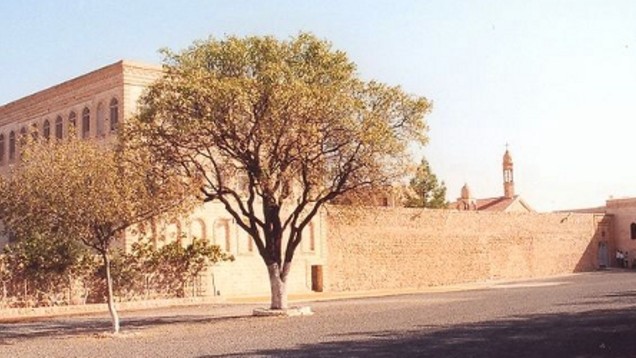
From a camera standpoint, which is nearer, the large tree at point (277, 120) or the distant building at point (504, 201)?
the large tree at point (277, 120)

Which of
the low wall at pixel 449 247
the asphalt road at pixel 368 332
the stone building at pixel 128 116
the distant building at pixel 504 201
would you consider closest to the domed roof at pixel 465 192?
the distant building at pixel 504 201

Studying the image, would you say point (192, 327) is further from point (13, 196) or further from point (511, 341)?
point (511, 341)

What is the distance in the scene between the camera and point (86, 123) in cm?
3875

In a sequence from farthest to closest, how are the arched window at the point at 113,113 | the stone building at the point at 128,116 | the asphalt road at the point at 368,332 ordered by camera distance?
the arched window at the point at 113,113, the stone building at the point at 128,116, the asphalt road at the point at 368,332

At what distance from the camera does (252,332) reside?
750 inches

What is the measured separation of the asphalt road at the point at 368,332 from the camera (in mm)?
14180

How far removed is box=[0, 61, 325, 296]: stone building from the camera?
116 feet

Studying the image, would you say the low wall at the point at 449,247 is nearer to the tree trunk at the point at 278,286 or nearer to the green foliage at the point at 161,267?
the tree trunk at the point at 278,286

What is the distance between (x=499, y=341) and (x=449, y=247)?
32.6 metres

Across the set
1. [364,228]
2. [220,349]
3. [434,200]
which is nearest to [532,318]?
[220,349]

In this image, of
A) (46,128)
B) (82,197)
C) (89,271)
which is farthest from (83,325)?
(46,128)

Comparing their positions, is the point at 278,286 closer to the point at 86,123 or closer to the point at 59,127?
the point at 86,123

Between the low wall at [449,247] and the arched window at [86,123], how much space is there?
1155 centimetres

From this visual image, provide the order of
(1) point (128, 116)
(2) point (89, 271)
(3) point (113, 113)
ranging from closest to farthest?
(2) point (89, 271)
(1) point (128, 116)
(3) point (113, 113)
